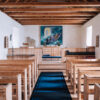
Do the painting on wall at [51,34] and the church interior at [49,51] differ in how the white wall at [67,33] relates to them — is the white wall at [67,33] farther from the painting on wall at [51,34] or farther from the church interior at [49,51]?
the painting on wall at [51,34]

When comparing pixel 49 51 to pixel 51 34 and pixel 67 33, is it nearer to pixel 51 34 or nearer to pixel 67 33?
pixel 51 34

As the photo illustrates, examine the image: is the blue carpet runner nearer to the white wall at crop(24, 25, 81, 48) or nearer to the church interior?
the church interior

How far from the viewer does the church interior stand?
341cm

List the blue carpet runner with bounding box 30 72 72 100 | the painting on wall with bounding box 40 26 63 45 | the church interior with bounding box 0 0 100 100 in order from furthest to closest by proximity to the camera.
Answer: the painting on wall with bounding box 40 26 63 45 < the blue carpet runner with bounding box 30 72 72 100 < the church interior with bounding box 0 0 100 100

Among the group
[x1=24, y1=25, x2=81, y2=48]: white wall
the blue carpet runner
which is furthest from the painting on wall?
the blue carpet runner

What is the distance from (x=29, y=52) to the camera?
9.62 m

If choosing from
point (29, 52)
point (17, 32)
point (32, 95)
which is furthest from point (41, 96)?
point (17, 32)

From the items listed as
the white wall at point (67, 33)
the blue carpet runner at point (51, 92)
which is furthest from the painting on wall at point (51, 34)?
the blue carpet runner at point (51, 92)

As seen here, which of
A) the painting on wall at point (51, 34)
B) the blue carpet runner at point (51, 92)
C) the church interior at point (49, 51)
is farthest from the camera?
the painting on wall at point (51, 34)

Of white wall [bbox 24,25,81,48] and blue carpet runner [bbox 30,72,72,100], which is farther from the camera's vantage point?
white wall [bbox 24,25,81,48]

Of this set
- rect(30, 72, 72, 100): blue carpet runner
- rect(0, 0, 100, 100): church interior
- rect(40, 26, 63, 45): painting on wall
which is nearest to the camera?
rect(0, 0, 100, 100): church interior

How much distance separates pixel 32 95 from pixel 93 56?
20.3ft

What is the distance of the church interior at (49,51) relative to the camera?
11.2 ft

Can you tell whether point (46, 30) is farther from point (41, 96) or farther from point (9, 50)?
point (41, 96)
